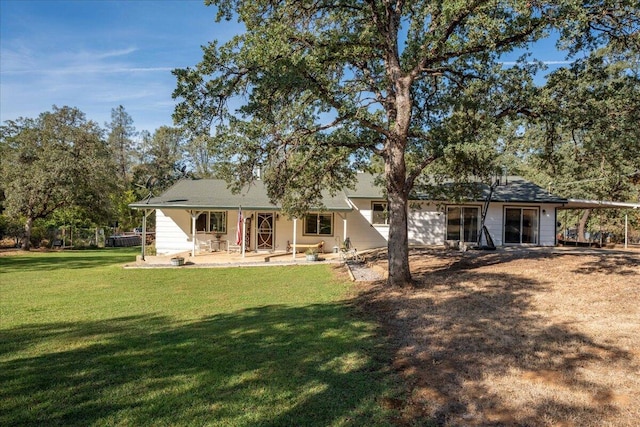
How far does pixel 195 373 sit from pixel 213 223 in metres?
16.0

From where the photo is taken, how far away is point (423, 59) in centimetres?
906

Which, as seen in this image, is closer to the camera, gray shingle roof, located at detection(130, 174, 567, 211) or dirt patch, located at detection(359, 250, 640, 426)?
dirt patch, located at detection(359, 250, 640, 426)

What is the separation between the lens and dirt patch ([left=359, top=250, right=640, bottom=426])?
3707 millimetres

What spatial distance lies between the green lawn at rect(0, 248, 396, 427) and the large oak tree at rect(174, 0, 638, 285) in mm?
3516

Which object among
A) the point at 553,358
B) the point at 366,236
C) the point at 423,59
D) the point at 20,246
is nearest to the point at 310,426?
the point at 553,358

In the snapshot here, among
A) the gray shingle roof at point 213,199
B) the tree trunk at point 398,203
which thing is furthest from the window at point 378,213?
the tree trunk at point 398,203

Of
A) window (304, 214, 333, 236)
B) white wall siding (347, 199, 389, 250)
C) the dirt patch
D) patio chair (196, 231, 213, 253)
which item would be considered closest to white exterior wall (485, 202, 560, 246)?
white wall siding (347, 199, 389, 250)

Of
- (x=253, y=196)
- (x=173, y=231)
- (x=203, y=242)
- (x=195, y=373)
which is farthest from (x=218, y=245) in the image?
(x=195, y=373)

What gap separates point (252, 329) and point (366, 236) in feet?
46.0

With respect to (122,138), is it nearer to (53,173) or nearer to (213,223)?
(53,173)

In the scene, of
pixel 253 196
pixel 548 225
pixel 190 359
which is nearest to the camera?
pixel 190 359

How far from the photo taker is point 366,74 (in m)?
10.8

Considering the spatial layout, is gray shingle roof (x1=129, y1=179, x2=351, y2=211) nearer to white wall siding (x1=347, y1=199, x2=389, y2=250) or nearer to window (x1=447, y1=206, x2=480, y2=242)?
white wall siding (x1=347, y1=199, x2=389, y2=250)

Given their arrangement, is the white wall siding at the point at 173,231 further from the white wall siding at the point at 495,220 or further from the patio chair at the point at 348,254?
the white wall siding at the point at 495,220
